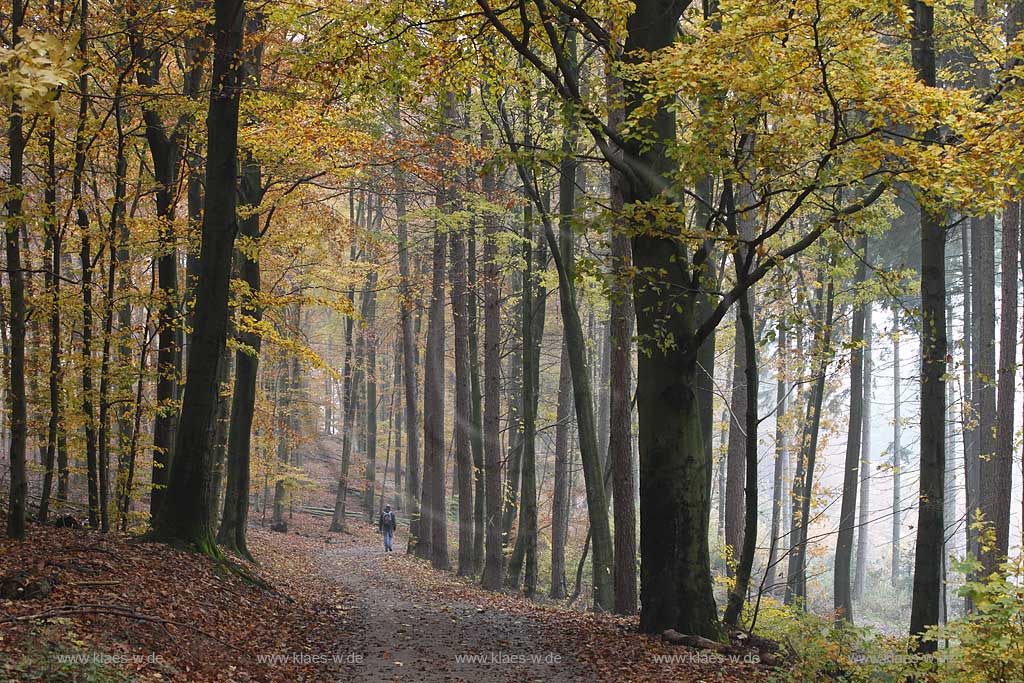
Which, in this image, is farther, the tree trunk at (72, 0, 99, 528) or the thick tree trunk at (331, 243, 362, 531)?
the thick tree trunk at (331, 243, 362, 531)

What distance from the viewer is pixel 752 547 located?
864cm

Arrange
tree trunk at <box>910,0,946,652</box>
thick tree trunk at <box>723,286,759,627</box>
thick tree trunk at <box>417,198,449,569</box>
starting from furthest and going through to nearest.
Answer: thick tree trunk at <box>417,198,449,569</box>, tree trunk at <box>910,0,946,652</box>, thick tree trunk at <box>723,286,759,627</box>

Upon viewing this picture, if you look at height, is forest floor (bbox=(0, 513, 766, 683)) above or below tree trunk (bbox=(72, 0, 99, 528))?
below

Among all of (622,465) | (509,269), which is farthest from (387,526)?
(622,465)

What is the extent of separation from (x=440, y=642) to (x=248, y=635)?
2095 mm

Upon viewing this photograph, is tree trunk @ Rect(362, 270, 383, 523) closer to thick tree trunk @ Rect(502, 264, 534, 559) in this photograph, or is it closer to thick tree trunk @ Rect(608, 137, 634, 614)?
thick tree trunk @ Rect(502, 264, 534, 559)

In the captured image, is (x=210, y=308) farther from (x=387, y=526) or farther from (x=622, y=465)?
(x=387, y=526)

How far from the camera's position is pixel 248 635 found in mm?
8398

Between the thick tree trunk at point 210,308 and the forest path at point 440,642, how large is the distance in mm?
2634

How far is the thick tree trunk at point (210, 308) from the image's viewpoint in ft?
34.2

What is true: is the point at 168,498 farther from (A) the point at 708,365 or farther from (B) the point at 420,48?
(A) the point at 708,365

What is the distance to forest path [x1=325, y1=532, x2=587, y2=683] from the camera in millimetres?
7402

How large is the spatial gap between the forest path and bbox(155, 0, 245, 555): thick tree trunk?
263 centimetres
